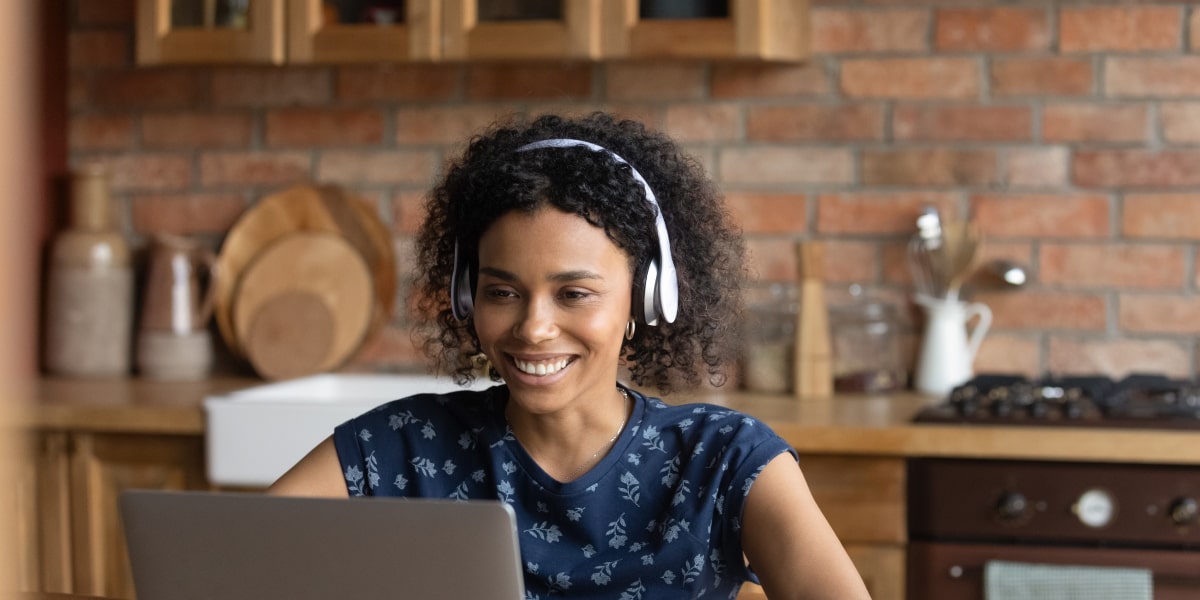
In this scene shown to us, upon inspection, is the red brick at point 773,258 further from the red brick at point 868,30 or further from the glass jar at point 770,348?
the red brick at point 868,30

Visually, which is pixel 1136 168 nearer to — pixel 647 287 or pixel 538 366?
pixel 647 287

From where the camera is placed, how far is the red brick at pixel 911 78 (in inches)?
100.0

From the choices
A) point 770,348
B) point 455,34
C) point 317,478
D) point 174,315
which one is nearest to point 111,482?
point 174,315

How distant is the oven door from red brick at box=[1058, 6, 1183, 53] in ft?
3.29

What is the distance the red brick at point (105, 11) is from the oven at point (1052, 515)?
1.90 m

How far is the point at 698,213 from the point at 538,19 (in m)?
1.09

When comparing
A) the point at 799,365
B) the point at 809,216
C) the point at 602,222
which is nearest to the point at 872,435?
the point at 799,365

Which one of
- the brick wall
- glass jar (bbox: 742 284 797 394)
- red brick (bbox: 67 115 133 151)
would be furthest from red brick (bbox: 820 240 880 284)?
red brick (bbox: 67 115 133 151)

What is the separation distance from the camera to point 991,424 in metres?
2.03

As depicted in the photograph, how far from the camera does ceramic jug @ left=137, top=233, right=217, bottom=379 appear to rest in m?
2.72

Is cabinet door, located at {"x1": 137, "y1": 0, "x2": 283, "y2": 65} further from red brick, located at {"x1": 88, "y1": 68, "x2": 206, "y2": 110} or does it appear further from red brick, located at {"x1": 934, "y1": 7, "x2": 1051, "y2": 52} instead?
red brick, located at {"x1": 934, "y1": 7, "x2": 1051, "y2": 52}

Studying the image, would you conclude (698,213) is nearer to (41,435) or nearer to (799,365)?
(799,365)

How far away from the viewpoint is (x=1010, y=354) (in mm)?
2562

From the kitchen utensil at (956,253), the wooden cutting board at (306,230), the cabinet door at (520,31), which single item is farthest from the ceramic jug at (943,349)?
the wooden cutting board at (306,230)
